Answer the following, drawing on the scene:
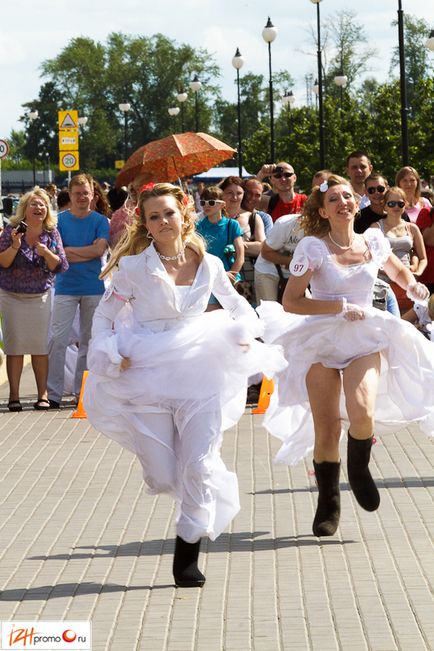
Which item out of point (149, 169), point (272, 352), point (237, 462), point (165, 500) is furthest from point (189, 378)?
point (149, 169)

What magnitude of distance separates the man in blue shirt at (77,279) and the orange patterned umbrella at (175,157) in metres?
2.31

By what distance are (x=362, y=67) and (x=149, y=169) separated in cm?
9690

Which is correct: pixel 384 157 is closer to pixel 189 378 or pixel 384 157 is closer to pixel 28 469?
pixel 28 469

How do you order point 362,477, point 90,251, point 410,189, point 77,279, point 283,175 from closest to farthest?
1. point 362,477
2. point 90,251
3. point 77,279
4. point 283,175
5. point 410,189

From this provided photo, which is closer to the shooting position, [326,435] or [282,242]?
[326,435]

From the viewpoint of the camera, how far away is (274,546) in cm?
803

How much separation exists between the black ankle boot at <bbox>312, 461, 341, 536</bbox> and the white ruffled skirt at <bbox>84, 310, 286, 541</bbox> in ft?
3.17

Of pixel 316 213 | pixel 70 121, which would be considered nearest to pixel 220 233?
pixel 316 213

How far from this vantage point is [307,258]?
8.10 m

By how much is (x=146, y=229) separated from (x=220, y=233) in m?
6.49

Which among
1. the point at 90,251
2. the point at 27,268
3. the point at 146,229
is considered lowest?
the point at 27,268

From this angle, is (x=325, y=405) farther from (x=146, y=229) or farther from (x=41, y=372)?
(x=41, y=372)

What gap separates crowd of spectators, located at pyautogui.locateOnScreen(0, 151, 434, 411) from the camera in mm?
13797

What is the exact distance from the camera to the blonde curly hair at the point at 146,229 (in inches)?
294
